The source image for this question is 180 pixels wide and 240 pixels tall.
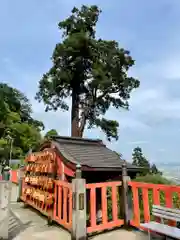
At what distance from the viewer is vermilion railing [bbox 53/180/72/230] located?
14.9 ft

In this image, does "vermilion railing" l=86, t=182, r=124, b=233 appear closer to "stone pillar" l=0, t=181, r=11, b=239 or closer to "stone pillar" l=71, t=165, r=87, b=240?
"stone pillar" l=71, t=165, r=87, b=240

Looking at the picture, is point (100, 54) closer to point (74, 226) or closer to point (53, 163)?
point (53, 163)

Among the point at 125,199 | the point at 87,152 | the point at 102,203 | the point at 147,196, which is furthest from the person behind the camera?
the point at 87,152

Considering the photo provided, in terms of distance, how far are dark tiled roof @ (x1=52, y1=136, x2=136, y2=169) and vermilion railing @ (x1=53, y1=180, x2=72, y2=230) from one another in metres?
0.66

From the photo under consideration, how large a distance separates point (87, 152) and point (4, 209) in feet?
9.42

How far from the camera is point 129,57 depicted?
18.8 metres

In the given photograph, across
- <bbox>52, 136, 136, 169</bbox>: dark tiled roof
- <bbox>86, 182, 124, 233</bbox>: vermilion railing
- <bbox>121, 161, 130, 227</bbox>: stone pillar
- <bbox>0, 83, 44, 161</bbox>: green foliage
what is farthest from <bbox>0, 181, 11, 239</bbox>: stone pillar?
<bbox>0, 83, 44, 161</bbox>: green foliage

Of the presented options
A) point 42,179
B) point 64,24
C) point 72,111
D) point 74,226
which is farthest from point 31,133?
point 74,226

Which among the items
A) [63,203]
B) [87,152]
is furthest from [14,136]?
[63,203]

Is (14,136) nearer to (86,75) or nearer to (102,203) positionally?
(86,75)

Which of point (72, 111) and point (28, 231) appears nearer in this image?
point (28, 231)

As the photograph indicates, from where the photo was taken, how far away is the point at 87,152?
252 inches

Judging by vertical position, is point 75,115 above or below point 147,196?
above

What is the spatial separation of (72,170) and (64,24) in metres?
16.4
